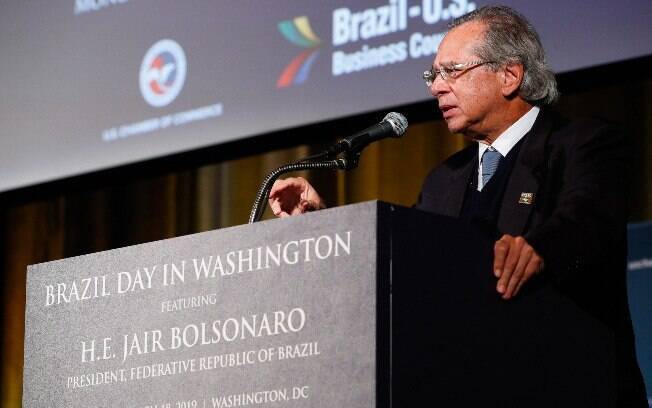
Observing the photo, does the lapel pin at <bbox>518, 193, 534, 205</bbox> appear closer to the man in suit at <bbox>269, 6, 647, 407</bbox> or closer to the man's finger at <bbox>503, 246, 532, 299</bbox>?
the man in suit at <bbox>269, 6, 647, 407</bbox>

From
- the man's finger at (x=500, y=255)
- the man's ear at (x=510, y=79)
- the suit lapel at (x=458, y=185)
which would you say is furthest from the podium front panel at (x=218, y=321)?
the man's ear at (x=510, y=79)

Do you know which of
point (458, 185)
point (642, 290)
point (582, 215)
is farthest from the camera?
point (642, 290)

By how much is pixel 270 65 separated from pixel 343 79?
1.17 feet

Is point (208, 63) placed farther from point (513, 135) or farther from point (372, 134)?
point (372, 134)

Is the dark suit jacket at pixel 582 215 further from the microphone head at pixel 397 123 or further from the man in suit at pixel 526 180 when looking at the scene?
the microphone head at pixel 397 123

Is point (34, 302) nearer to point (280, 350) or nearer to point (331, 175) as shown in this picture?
point (280, 350)

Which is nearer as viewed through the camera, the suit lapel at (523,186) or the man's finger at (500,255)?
the man's finger at (500,255)

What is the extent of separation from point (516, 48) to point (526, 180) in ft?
1.16

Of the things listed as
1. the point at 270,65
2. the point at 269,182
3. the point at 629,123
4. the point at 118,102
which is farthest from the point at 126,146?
the point at 269,182

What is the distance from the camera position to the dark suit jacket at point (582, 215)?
179cm

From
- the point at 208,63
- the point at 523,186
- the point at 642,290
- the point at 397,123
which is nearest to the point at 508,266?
the point at 523,186

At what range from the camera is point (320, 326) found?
1.59m

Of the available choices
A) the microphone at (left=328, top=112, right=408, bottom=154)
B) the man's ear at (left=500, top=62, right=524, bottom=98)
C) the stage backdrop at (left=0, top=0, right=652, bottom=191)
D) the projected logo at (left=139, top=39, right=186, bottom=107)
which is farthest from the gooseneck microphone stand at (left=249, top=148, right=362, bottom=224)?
the projected logo at (left=139, top=39, right=186, bottom=107)

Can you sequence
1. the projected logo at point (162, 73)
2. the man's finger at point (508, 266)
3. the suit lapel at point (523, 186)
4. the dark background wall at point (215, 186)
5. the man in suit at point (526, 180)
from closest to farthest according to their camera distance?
the man's finger at point (508, 266) → the man in suit at point (526, 180) → the suit lapel at point (523, 186) → the dark background wall at point (215, 186) → the projected logo at point (162, 73)
